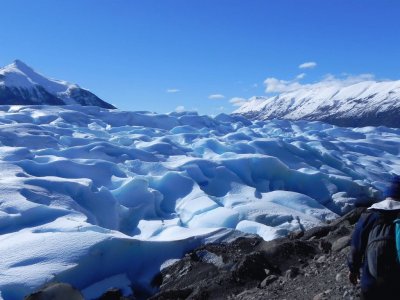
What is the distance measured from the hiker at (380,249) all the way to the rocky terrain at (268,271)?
5.08 ft

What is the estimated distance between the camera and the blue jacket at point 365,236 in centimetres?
261

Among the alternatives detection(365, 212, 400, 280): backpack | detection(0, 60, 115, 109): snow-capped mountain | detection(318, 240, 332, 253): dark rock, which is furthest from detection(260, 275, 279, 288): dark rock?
detection(0, 60, 115, 109): snow-capped mountain

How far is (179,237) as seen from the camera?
9.30 meters

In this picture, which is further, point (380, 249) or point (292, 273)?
point (292, 273)

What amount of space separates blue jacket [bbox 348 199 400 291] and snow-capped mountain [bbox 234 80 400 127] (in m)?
109

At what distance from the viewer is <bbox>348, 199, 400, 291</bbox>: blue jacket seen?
2.61 m

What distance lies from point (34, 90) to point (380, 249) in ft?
182

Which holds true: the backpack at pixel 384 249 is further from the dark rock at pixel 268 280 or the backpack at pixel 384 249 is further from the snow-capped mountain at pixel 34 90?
the snow-capped mountain at pixel 34 90

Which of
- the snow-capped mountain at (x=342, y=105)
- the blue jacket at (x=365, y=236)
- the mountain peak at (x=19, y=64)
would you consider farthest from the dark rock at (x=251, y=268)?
the snow-capped mountain at (x=342, y=105)

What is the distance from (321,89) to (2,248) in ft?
570

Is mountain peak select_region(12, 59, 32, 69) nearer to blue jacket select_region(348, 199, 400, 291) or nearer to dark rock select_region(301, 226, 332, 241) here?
dark rock select_region(301, 226, 332, 241)

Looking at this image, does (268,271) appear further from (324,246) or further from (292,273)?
(324,246)

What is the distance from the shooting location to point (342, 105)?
14562cm

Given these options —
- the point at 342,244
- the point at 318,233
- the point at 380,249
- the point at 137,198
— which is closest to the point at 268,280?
the point at 342,244
